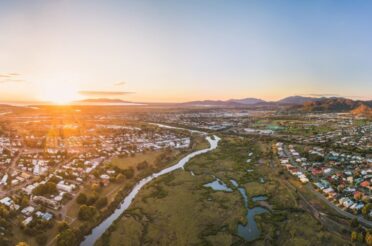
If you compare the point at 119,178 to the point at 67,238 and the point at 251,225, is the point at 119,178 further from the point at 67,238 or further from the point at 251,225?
the point at 251,225

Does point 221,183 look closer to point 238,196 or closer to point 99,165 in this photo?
point 238,196

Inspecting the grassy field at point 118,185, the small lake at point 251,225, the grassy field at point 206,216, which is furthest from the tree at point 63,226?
the small lake at point 251,225

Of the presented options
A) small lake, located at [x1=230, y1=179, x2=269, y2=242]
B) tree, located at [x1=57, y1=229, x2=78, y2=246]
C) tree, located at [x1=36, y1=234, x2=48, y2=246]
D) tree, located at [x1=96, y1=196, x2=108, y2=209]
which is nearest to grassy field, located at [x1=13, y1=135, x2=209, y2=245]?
tree, located at [x1=36, y1=234, x2=48, y2=246]

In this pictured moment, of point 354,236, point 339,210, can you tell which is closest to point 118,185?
point 339,210

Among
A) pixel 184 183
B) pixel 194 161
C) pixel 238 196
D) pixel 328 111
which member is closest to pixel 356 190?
pixel 238 196

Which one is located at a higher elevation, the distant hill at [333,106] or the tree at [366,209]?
the distant hill at [333,106]

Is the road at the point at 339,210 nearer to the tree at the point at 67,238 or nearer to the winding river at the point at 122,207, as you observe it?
the winding river at the point at 122,207
